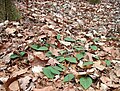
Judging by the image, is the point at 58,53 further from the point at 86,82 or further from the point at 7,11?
the point at 7,11

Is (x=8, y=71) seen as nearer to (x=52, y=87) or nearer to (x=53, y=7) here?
(x=52, y=87)

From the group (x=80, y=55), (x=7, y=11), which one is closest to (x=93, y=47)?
(x=80, y=55)

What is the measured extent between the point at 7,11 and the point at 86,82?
6.65 ft

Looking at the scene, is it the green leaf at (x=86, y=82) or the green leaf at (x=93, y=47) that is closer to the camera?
the green leaf at (x=86, y=82)

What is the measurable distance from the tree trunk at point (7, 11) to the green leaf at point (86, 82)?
6.33ft

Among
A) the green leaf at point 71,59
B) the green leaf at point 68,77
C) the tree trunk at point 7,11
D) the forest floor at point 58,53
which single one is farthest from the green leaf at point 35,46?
the tree trunk at point 7,11

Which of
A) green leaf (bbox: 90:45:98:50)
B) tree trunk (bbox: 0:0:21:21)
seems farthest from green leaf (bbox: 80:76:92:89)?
tree trunk (bbox: 0:0:21:21)

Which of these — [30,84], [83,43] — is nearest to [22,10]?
[83,43]

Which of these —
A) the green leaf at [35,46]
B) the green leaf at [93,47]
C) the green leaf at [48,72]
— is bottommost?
the green leaf at [48,72]

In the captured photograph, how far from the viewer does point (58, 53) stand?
9.84 feet

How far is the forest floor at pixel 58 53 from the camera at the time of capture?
8.29 feet

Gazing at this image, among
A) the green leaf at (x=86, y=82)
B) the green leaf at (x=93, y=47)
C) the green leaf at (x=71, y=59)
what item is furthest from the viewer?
the green leaf at (x=93, y=47)

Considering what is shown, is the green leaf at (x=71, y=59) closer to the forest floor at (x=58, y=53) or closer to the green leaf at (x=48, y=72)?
the forest floor at (x=58, y=53)

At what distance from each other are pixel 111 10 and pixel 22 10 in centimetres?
219
